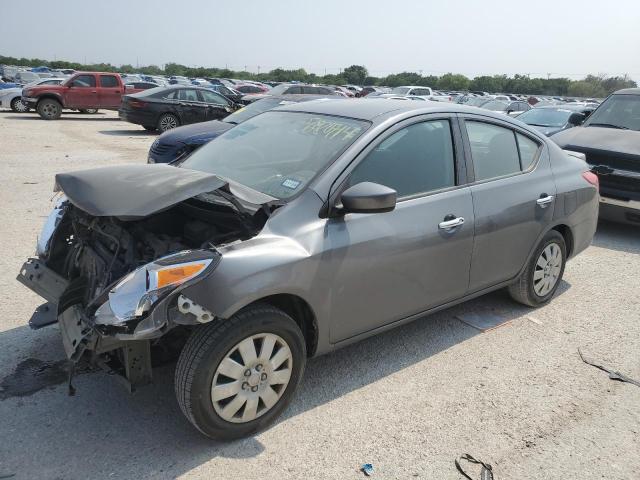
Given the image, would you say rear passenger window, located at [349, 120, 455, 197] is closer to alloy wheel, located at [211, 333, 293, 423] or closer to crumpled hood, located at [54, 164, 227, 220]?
crumpled hood, located at [54, 164, 227, 220]

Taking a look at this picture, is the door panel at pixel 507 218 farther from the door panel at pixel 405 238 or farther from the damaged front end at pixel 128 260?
the damaged front end at pixel 128 260

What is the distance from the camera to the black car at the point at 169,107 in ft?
53.9

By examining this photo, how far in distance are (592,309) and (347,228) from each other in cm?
292

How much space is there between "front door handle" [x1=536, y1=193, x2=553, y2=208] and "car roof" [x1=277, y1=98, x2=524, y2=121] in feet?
2.47

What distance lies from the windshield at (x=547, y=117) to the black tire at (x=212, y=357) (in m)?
11.1

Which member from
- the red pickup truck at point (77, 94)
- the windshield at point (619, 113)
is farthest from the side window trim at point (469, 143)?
the red pickup truck at point (77, 94)

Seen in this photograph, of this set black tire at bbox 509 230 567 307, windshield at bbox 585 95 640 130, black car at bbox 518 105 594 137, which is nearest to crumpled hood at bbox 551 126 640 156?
windshield at bbox 585 95 640 130

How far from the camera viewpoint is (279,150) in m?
3.70

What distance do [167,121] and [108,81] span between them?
6323 mm

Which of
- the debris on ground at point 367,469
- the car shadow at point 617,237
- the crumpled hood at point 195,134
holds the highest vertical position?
the crumpled hood at point 195,134

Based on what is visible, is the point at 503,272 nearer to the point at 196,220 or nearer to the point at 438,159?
the point at 438,159

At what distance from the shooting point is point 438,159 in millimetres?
3764

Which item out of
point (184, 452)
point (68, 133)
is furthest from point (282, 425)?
point (68, 133)

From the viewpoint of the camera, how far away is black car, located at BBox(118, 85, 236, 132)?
1644cm
